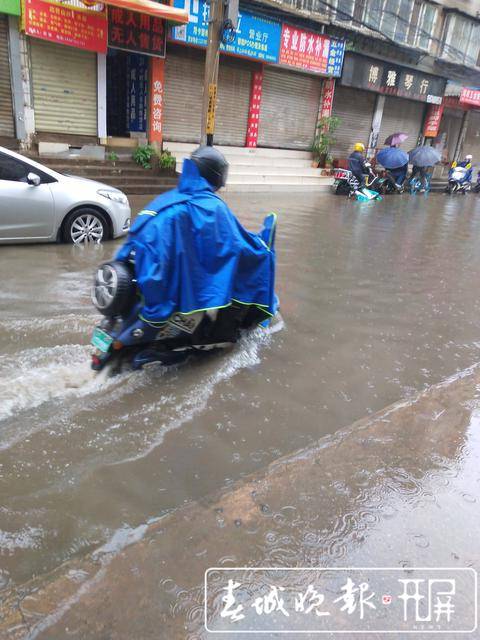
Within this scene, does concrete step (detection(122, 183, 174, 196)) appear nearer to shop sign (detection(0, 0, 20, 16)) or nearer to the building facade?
the building facade

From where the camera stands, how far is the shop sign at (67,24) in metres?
10.9

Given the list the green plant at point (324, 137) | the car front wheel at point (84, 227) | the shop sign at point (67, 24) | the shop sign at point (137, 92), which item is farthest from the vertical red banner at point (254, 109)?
the car front wheel at point (84, 227)

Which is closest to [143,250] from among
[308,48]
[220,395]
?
[220,395]

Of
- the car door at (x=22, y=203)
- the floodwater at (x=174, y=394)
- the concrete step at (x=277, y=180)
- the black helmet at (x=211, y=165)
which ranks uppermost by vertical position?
the black helmet at (x=211, y=165)

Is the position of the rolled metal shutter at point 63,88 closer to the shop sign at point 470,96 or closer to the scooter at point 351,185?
the scooter at point 351,185

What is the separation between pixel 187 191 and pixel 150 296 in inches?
31.0

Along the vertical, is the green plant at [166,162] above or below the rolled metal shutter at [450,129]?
below

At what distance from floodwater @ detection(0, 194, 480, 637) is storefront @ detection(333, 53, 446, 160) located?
14.5 meters

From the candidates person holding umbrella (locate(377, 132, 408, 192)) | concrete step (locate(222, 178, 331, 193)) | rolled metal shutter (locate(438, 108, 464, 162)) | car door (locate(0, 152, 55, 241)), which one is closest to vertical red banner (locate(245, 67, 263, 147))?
concrete step (locate(222, 178, 331, 193))

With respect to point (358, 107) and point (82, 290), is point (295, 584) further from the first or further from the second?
point (358, 107)

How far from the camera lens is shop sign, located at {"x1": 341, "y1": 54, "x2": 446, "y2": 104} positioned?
1814 centimetres

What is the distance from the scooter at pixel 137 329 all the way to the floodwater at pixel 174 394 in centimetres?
15

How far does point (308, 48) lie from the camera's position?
53.6 feet

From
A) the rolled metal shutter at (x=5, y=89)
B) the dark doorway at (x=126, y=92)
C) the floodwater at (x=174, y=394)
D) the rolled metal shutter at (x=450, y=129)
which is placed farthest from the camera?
the rolled metal shutter at (x=450, y=129)
